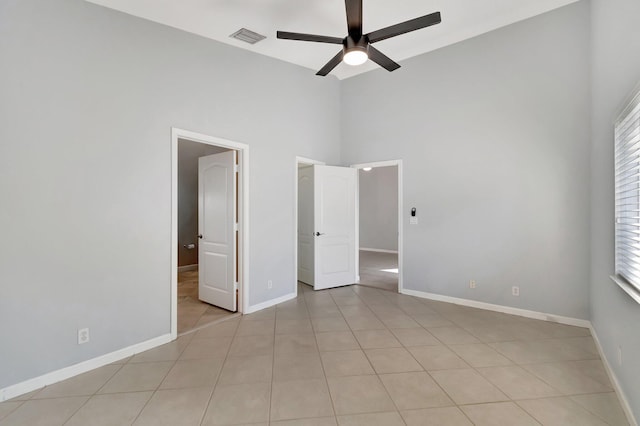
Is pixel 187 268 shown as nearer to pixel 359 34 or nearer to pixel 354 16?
pixel 359 34

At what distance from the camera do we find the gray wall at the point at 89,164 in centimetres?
232

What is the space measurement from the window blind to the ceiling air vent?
360 centimetres

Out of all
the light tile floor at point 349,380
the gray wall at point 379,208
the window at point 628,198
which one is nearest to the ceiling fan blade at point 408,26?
the window at point 628,198

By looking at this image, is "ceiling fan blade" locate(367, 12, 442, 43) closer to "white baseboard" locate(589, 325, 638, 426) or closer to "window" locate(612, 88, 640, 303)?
"window" locate(612, 88, 640, 303)

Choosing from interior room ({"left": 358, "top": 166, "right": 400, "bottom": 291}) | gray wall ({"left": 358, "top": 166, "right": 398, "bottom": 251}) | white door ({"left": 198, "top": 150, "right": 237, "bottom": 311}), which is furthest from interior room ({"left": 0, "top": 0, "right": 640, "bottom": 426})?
gray wall ({"left": 358, "top": 166, "right": 398, "bottom": 251})

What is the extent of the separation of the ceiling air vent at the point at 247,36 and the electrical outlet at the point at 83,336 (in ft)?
11.3

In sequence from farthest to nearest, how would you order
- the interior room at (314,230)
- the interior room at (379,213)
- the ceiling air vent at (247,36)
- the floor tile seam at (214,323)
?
1. the interior room at (379,213)
2. the ceiling air vent at (247,36)
3. the floor tile seam at (214,323)
4. the interior room at (314,230)

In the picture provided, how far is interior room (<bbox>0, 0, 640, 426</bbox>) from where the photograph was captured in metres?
2.25

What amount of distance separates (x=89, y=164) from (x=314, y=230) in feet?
10.4

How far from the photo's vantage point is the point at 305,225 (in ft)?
17.7

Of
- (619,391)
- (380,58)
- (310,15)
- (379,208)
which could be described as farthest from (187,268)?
(619,391)

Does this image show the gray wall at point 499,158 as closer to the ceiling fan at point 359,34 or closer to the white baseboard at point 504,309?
Result: the white baseboard at point 504,309

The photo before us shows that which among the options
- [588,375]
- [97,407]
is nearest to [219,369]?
[97,407]

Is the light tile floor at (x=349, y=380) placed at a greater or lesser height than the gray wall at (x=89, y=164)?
lesser
